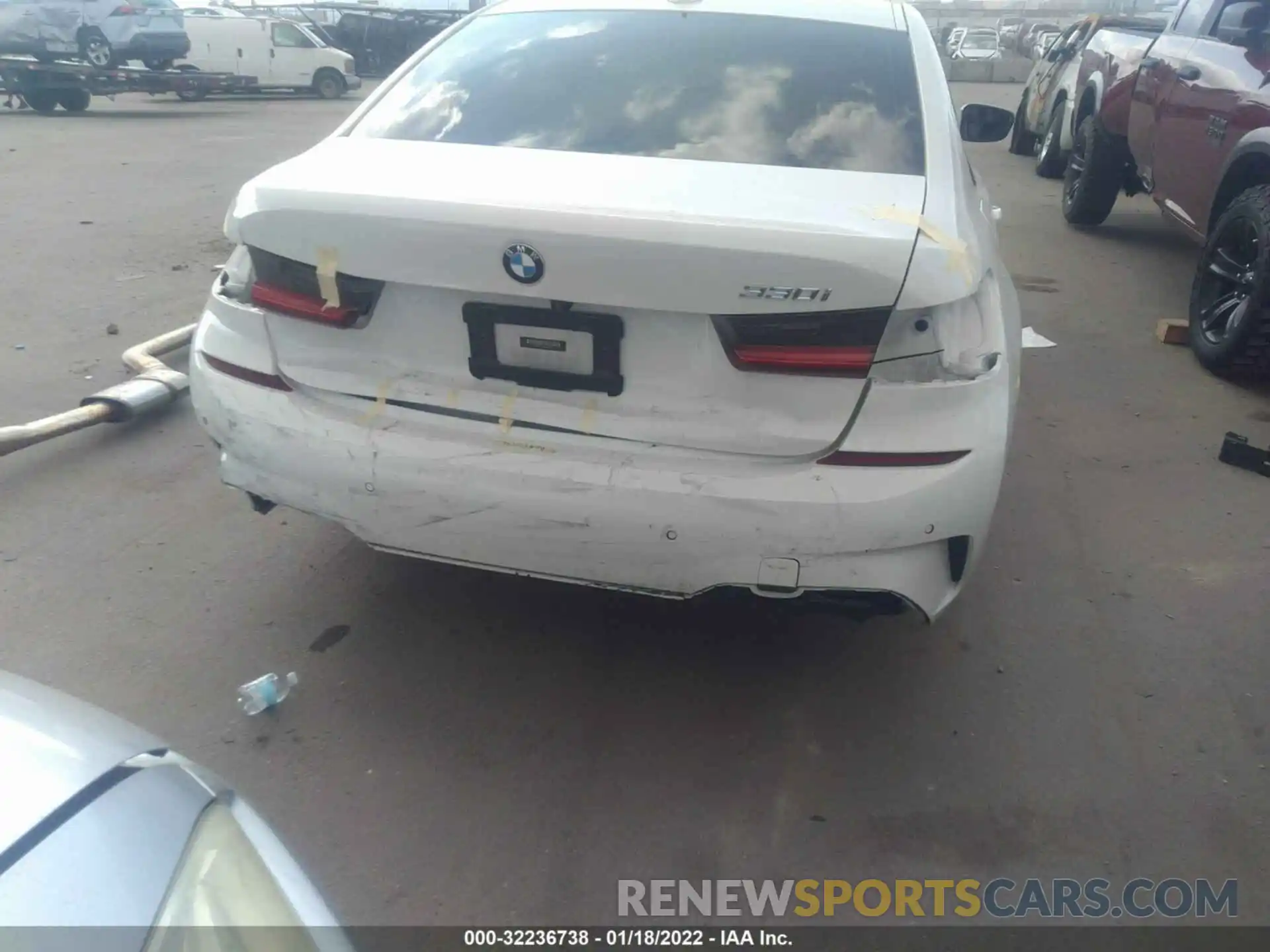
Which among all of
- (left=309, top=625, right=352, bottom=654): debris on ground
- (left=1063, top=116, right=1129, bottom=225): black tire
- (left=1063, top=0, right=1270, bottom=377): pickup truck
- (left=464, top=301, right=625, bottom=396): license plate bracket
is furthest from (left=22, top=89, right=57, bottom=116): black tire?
(left=464, top=301, right=625, bottom=396): license plate bracket

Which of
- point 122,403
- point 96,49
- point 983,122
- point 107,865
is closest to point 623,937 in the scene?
point 107,865

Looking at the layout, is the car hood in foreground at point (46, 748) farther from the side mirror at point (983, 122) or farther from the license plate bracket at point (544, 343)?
the side mirror at point (983, 122)

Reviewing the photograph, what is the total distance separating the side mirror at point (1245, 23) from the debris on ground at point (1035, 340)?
177 cm

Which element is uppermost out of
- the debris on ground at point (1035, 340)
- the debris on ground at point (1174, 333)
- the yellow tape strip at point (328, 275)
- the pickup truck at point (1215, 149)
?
the yellow tape strip at point (328, 275)

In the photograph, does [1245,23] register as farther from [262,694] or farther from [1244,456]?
[262,694]

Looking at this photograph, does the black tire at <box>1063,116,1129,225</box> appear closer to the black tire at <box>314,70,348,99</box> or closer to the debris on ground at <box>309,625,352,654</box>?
the debris on ground at <box>309,625,352,654</box>

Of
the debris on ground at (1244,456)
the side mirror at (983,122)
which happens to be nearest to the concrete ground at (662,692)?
the debris on ground at (1244,456)

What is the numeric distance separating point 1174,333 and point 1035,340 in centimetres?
76

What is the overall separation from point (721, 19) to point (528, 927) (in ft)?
8.66

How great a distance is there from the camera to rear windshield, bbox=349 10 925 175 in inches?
109

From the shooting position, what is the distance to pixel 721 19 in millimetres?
3244

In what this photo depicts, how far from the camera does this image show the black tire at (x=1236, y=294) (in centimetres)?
500

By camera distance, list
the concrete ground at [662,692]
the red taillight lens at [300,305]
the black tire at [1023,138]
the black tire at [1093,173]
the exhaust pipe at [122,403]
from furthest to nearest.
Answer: the black tire at [1023,138] → the black tire at [1093,173] → the exhaust pipe at [122,403] → the red taillight lens at [300,305] → the concrete ground at [662,692]

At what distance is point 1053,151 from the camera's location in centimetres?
1145
